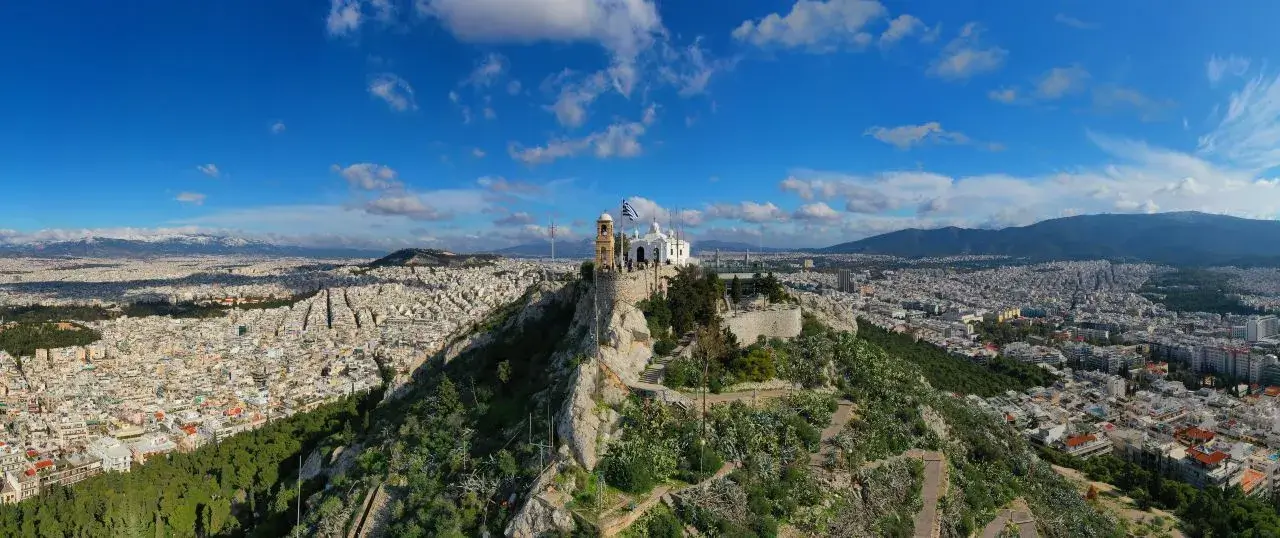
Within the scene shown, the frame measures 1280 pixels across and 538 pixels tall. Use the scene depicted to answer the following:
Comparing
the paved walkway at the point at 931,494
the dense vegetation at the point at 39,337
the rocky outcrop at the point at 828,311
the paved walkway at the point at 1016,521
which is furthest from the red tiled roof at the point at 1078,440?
the dense vegetation at the point at 39,337

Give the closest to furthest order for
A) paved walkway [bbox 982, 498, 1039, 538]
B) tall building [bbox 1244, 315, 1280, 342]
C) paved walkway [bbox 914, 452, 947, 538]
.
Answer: paved walkway [bbox 914, 452, 947, 538]
paved walkway [bbox 982, 498, 1039, 538]
tall building [bbox 1244, 315, 1280, 342]

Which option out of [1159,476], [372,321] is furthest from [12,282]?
[1159,476]

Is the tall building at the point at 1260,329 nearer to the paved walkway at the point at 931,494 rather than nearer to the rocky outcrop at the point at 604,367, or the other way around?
the paved walkway at the point at 931,494

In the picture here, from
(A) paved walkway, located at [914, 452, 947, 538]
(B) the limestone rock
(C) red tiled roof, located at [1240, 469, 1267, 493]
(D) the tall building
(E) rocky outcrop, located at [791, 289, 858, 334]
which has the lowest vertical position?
(C) red tiled roof, located at [1240, 469, 1267, 493]

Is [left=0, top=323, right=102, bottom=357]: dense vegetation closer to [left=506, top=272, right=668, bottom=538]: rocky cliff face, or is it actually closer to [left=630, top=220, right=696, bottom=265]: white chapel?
[left=630, top=220, right=696, bottom=265]: white chapel

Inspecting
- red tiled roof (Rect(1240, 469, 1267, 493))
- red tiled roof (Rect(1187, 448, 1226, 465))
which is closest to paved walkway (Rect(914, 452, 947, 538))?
red tiled roof (Rect(1240, 469, 1267, 493))

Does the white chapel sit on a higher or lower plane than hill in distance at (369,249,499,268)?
higher
